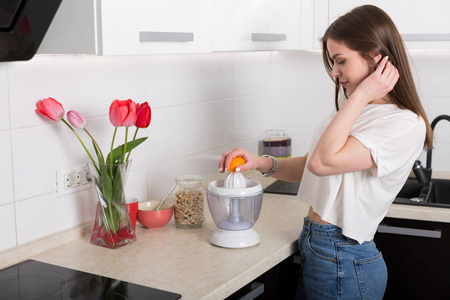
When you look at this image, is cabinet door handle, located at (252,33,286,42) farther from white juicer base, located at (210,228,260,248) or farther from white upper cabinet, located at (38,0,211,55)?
white juicer base, located at (210,228,260,248)

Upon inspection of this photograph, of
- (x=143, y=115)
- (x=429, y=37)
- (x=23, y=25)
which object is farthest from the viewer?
(x=429, y=37)

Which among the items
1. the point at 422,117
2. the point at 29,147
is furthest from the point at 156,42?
the point at 422,117

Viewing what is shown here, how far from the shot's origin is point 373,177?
1.80m

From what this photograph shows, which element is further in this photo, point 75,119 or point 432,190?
point 432,190

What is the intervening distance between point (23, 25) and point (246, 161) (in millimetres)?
827

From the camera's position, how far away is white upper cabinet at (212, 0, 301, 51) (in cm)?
203

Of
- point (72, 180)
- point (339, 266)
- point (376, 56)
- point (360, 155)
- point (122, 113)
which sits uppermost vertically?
point (376, 56)

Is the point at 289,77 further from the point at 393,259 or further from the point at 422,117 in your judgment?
the point at 422,117

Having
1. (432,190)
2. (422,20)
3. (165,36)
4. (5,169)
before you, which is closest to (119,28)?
(165,36)

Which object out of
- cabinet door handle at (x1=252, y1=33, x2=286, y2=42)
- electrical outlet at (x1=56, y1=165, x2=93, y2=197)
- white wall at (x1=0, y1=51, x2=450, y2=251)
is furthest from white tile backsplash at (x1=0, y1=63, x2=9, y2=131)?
cabinet door handle at (x1=252, y1=33, x2=286, y2=42)

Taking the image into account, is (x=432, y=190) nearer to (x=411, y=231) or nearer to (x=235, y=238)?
(x=411, y=231)

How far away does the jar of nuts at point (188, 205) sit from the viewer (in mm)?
2061

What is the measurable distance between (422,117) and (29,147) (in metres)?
1.13

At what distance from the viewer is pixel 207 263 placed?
5.73ft
